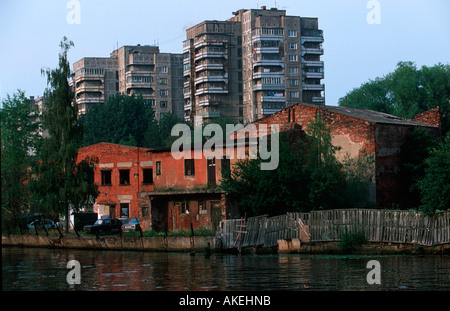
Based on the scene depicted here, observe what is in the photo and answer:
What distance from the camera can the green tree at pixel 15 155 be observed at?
1882 inches

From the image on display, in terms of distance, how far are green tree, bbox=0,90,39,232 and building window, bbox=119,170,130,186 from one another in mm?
7174

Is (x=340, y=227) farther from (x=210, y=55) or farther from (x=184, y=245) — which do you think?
(x=210, y=55)

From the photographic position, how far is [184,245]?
125ft

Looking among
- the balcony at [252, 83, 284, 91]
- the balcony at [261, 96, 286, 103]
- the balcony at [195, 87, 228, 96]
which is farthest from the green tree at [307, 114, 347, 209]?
the balcony at [195, 87, 228, 96]

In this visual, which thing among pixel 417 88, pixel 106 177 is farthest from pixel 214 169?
pixel 417 88

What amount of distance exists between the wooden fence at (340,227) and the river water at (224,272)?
4.50 feet

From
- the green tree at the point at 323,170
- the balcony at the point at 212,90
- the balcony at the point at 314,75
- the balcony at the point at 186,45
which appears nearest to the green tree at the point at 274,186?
the green tree at the point at 323,170

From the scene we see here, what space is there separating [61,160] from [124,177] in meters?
11.1

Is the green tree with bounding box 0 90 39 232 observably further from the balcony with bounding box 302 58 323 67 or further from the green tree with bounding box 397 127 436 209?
the balcony with bounding box 302 58 323 67

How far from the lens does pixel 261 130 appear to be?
4672 centimetres
